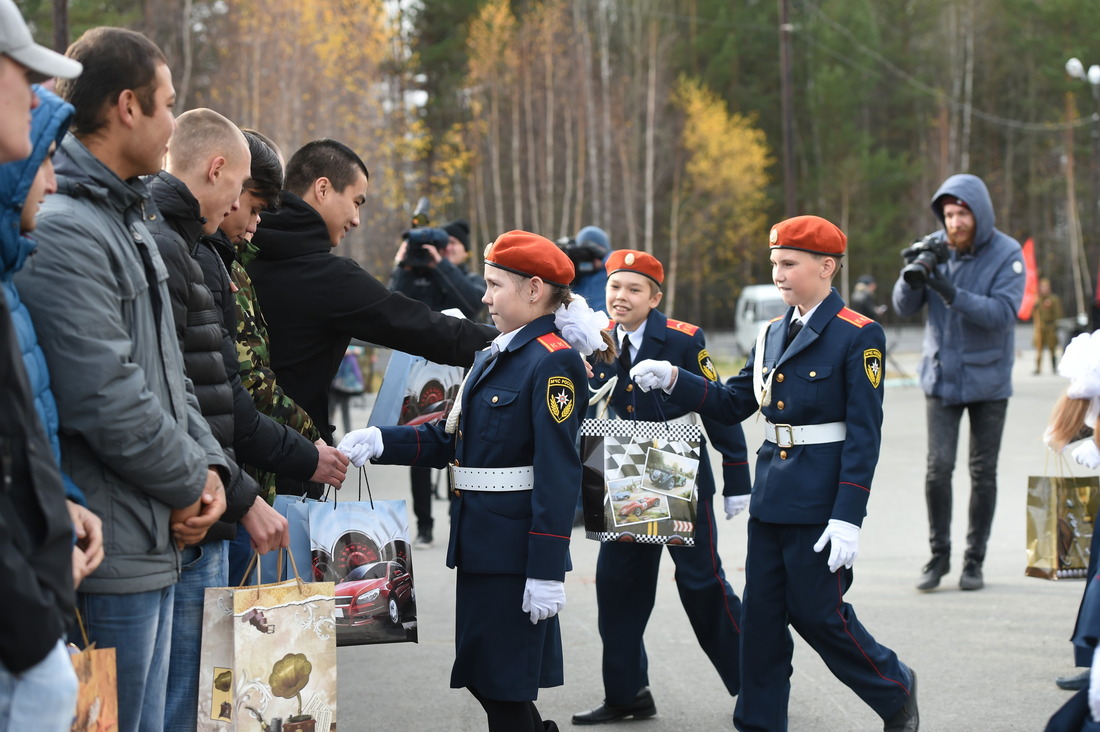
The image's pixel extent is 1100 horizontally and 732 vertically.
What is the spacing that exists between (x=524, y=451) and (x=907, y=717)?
1.73 m

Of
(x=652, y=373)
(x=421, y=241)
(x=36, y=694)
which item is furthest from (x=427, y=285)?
(x=36, y=694)

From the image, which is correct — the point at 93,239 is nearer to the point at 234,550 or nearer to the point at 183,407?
the point at 183,407

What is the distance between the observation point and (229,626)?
2.90 meters

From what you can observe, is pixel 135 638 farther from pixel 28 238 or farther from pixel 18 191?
pixel 18 191

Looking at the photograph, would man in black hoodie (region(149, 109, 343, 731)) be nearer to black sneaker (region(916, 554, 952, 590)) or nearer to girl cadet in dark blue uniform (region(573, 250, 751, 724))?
girl cadet in dark blue uniform (region(573, 250, 751, 724))

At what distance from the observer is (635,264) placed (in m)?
5.19

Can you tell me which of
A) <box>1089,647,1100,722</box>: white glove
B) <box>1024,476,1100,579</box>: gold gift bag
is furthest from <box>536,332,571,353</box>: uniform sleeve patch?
<box>1024,476,1100,579</box>: gold gift bag

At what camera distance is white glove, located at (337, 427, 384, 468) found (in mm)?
3844

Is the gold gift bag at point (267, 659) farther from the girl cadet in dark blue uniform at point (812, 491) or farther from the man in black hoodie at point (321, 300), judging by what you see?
the girl cadet in dark blue uniform at point (812, 491)

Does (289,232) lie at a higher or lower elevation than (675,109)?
lower

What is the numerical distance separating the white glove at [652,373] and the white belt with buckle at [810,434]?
455 mm

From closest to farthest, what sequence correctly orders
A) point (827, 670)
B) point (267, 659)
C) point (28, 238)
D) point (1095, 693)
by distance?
point (28, 238) < point (1095, 693) < point (267, 659) < point (827, 670)

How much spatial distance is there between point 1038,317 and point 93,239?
24.9 metres

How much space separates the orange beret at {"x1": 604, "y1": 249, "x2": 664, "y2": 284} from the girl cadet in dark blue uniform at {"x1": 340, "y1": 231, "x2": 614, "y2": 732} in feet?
4.45
